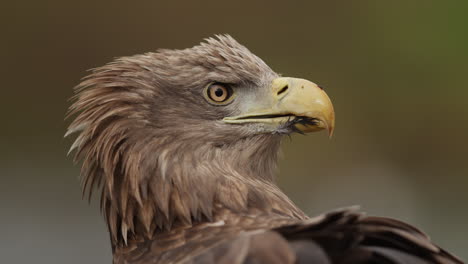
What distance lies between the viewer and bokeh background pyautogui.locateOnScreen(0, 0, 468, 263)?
5.82m

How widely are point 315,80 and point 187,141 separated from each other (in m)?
3.85

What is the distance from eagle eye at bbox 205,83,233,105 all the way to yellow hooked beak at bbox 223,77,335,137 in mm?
61

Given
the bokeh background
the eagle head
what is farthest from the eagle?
the bokeh background

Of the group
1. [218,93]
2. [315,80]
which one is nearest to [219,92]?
[218,93]

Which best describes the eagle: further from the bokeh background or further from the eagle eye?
the bokeh background

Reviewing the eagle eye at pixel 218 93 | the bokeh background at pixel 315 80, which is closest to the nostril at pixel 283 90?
the eagle eye at pixel 218 93

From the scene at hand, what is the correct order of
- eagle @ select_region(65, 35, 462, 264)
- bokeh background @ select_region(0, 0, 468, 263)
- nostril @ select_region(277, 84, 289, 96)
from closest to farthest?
eagle @ select_region(65, 35, 462, 264), nostril @ select_region(277, 84, 289, 96), bokeh background @ select_region(0, 0, 468, 263)

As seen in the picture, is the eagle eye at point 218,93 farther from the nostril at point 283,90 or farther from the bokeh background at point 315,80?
the bokeh background at point 315,80

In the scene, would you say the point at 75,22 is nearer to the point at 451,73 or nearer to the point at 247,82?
the point at 451,73

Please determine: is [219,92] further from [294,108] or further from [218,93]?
[294,108]

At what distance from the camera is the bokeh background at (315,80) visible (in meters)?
5.82

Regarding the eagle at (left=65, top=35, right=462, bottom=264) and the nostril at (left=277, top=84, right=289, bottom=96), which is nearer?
the eagle at (left=65, top=35, right=462, bottom=264)

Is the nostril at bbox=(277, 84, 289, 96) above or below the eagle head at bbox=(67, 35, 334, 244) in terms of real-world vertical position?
above

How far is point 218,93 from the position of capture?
102 inches
